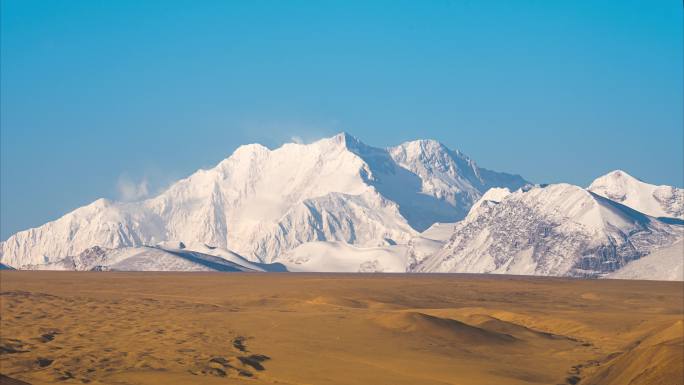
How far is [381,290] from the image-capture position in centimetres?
13338

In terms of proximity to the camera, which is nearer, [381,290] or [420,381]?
[420,381]

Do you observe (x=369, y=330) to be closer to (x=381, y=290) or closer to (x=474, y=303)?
(x=474, y=303)

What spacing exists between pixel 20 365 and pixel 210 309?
3812 cm

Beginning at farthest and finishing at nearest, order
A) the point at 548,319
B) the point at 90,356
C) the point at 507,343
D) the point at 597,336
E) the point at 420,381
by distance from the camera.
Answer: the point at 548,319, the point at 597,336, the point at 507,343, the point at 90,356, the point at 420,381

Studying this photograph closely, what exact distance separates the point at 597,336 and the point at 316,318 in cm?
2015

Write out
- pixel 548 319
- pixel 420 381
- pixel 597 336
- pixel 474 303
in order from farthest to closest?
pixel 474 303 < pixel 548 319 < pixel 597 336 < pixel 420 381

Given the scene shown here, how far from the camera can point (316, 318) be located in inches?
3076

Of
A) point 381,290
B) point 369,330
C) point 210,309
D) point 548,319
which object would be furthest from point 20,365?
point 381,290

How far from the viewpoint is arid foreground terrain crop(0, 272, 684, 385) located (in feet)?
169

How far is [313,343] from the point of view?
212 ft

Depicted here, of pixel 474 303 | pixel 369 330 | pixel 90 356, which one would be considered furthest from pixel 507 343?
pixel 474 303

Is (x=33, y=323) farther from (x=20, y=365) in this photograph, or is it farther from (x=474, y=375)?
(x=474, y=375)

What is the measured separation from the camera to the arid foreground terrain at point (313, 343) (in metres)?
51.6

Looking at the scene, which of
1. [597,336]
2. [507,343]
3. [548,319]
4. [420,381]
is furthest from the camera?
[548,319]
